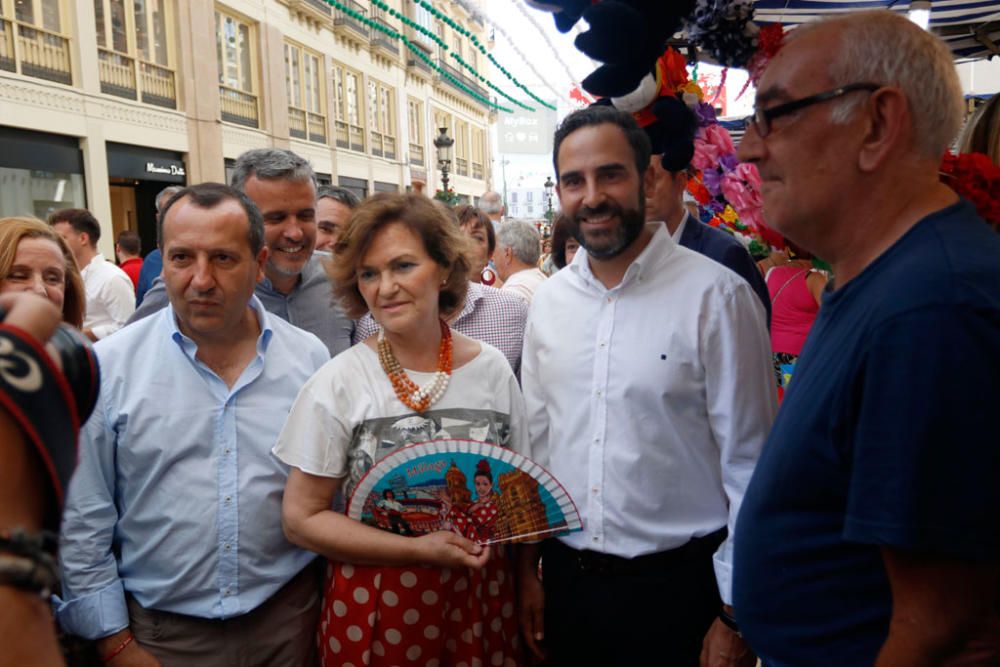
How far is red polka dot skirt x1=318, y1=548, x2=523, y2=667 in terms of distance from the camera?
1.85 meters

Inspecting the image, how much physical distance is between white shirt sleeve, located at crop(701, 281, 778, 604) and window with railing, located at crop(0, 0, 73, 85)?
41.8 ft

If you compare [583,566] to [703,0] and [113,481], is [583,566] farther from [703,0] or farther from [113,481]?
[703,0]

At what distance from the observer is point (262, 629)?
204 cm

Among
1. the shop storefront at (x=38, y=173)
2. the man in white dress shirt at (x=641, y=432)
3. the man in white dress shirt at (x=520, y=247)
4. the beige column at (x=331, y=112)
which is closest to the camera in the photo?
the man in white dress shirt at (x=641, y=432)

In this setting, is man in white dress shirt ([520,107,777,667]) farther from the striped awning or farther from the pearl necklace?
the striped awning

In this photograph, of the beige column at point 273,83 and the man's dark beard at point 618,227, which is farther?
the beige column at point 273,83

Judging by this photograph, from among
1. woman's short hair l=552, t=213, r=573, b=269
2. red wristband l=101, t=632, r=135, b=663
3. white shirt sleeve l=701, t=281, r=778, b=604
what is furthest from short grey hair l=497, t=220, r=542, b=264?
red wristband l=101, t=632, r=135, b=663

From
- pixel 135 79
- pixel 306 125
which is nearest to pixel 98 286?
pixel 135 79

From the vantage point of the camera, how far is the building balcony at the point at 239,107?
16031 mm

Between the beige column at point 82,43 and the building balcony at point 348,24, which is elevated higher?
the building balcony at point 348,24

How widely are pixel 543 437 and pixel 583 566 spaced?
0.42 m

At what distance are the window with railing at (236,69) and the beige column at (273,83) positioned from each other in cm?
21

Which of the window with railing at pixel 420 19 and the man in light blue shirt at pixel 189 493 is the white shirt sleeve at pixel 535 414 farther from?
the window with railing at pixel 420 19

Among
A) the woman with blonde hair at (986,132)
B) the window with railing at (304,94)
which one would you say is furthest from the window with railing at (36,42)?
the woman with blonde hair at (986,132)
